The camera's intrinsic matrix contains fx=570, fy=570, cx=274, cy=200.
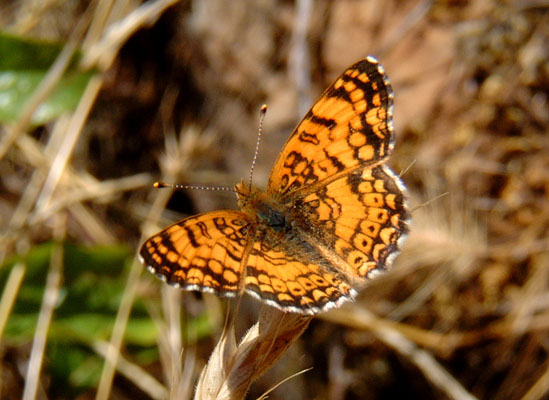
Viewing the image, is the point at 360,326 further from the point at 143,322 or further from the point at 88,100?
the point at 88,100

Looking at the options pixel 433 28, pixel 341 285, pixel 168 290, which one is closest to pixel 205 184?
pixel 168 290

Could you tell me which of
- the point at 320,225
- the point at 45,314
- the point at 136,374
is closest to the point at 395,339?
the point at 320,225

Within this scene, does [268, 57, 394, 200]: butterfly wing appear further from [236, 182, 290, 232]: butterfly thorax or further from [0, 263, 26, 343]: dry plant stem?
[0, 263, 26, 343]: dry plant stem

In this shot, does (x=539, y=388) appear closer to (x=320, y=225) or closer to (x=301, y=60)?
(x=320, y=225)

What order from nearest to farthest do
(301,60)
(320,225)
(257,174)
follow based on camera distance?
(320,225), (301,60), (257,174)

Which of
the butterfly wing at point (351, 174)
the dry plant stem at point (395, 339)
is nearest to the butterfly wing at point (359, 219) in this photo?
the butterfly wing at point (351, 174)

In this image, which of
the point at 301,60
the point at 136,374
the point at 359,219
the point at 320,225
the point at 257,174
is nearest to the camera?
the point at 359,219
